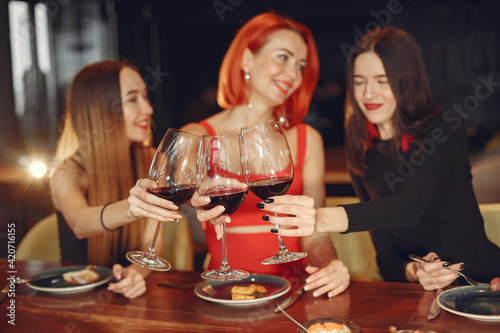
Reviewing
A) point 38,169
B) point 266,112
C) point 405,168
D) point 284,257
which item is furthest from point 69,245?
point 38,169

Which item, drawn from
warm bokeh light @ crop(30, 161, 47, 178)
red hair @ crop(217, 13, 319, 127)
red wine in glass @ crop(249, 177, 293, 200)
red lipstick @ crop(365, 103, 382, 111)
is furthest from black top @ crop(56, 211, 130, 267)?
warm bokeh light @ crop(30, 161, 47, 178)

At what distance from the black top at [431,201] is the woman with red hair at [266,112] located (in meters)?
0.22

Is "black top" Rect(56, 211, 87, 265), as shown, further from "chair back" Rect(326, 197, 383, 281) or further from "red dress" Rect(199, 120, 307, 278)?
"chair back" Rect(326, 197, 383, 281)

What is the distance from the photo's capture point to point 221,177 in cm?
92

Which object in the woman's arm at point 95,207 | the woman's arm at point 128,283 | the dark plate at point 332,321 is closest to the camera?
the dark plate at point 332,321

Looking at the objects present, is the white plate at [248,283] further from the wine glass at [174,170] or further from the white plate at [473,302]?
the white plate at [473,302]

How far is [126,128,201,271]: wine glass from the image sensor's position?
940 millimetres

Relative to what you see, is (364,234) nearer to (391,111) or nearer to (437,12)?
(391,111)

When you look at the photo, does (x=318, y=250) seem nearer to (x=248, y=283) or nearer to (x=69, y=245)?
(x=248, y=283)


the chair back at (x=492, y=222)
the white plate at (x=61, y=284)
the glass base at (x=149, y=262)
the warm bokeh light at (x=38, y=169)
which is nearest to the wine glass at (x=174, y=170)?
the glass base at (x=149, y=262)

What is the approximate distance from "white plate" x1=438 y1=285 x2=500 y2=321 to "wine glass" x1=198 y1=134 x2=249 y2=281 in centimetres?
40

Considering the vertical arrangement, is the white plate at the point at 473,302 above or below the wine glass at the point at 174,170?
below

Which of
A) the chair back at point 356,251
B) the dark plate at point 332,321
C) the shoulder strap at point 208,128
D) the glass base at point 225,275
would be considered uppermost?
the shoulder strap at point 208,128

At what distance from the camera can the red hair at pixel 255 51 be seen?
174cm
